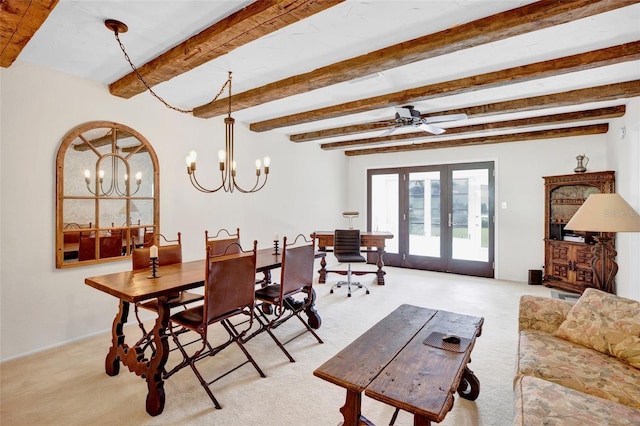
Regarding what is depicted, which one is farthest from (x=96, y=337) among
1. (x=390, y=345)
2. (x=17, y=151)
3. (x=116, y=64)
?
(x=390, y=345)

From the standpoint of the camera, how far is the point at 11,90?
276 centimetres

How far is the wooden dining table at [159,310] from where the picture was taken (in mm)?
2088

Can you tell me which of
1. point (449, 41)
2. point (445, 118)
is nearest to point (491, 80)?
point (445, 118)

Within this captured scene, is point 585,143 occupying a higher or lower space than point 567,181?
higher

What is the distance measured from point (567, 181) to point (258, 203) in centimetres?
465

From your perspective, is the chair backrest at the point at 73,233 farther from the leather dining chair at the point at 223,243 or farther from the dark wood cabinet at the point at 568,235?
the dark wood cabinet at the point at 568,235

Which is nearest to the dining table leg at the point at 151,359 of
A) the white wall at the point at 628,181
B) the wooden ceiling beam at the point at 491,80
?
the wooden ceiling beam at the point at 491,80

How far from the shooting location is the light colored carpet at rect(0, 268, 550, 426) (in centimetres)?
204

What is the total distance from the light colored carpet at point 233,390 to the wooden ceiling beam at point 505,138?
329 cm

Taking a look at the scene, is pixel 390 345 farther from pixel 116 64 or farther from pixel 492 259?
pixel 492 259

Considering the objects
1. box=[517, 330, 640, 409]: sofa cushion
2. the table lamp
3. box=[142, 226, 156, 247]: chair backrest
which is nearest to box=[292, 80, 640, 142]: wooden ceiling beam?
the table lamp

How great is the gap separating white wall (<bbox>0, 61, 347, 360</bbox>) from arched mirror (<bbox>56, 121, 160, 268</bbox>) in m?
0.09

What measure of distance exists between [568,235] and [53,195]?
6.58 metres

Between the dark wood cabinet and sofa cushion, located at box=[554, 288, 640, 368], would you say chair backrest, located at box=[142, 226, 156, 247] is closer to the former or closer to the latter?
sofa cushion, located at box=[554, 288, 640, 368]
